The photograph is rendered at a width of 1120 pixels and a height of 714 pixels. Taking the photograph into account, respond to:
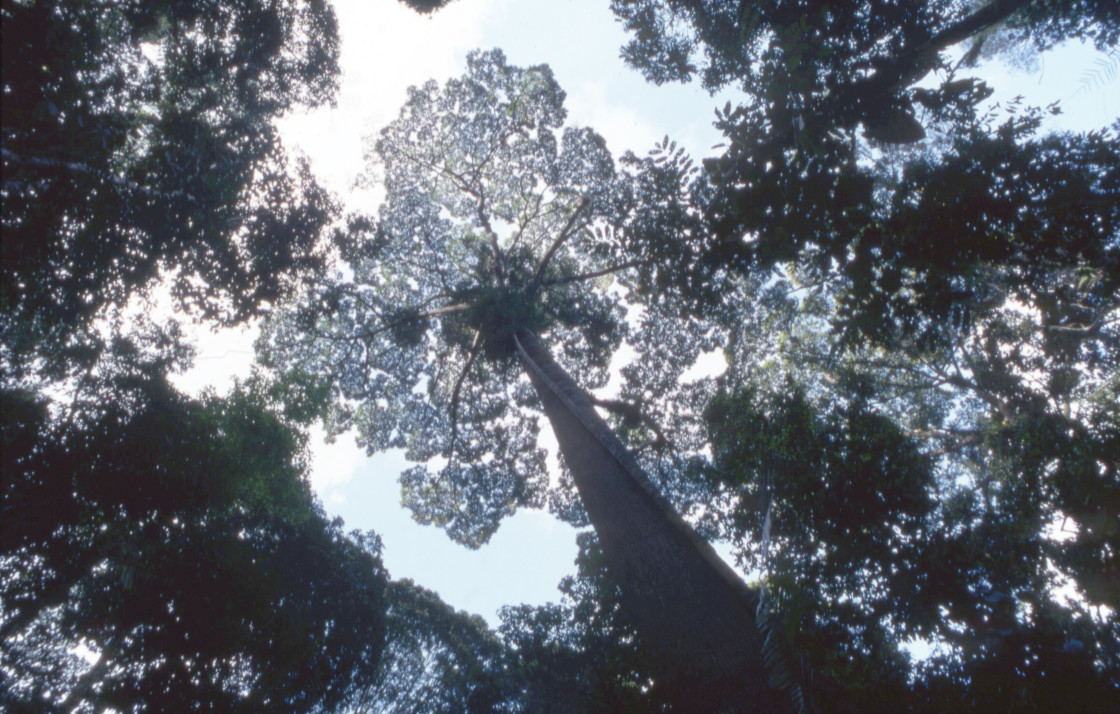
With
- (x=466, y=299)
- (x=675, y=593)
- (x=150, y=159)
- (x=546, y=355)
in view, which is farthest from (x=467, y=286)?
(x=675, y=593)

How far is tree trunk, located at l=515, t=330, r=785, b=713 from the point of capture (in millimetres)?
3395

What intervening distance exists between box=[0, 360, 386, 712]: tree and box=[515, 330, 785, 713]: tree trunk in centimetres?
681

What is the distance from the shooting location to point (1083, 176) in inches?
165

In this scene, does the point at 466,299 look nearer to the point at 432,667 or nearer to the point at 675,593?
the point at 675,593

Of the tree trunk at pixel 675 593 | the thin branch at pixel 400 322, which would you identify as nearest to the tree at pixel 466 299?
the thin branch at pixel 400 322

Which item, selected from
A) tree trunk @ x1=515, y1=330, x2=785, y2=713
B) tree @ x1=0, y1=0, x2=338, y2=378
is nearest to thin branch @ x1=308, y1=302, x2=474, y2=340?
tree @ x1=0, y1=0, x2=338, y2=378

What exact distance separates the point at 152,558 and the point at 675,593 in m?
9.42

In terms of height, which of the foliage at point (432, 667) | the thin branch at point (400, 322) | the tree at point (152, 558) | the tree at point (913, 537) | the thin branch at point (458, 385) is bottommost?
the tree at point (913, 537)

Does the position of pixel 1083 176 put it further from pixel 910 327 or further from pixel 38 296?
pixel 38 296

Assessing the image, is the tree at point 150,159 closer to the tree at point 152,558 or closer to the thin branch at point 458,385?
the tree at point 152,558

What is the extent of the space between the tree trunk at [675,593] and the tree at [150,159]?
6.35 metres

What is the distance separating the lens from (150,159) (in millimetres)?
5949

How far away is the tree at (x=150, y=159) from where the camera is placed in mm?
4523

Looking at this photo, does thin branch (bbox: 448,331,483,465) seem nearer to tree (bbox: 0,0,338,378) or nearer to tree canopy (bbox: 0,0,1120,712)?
tree canopy (bbox: 0,0,1120,712)
